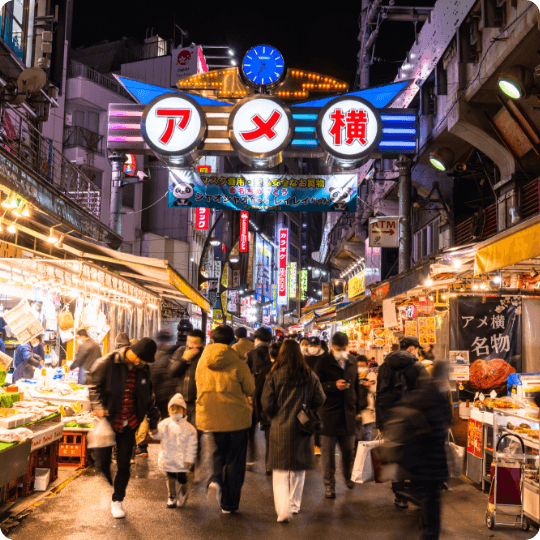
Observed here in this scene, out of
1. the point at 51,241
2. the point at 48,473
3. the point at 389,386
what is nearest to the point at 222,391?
the point at 389,386

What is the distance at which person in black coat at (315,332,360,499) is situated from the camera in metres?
7.29

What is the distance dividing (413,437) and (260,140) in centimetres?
910

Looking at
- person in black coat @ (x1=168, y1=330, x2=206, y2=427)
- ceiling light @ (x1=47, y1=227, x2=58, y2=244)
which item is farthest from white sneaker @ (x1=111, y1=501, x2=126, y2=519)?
ceiling light @ (x1=47, y1=227, x2=58, y2=244)

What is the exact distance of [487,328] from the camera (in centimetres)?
960

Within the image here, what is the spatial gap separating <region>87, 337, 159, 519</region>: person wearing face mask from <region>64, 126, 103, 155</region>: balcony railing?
2436cm

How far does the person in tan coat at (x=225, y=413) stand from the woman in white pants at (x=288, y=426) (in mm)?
309

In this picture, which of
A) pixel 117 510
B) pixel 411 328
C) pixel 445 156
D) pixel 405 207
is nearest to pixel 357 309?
pixel 405 207

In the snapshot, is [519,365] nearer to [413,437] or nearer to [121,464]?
[413,437]

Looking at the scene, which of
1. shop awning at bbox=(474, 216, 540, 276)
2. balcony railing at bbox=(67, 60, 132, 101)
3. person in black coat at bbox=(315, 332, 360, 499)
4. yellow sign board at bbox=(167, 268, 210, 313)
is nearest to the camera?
shop awning at bbox=(474, 216, 540, 276)

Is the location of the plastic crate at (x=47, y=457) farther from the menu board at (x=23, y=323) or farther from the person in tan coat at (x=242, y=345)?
the person in tan coat at (x=242, y=345)

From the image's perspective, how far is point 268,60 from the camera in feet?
47.9

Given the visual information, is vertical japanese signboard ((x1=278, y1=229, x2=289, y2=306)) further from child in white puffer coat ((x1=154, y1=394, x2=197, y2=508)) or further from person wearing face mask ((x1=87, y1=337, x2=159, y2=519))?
person wearing face mask ((x1=87, y1=337, x2=159, y2=519))

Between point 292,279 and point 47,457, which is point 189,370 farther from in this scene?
point 292,279

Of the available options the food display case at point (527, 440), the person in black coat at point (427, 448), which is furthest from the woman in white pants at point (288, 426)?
the food display case at point (527, 440)
